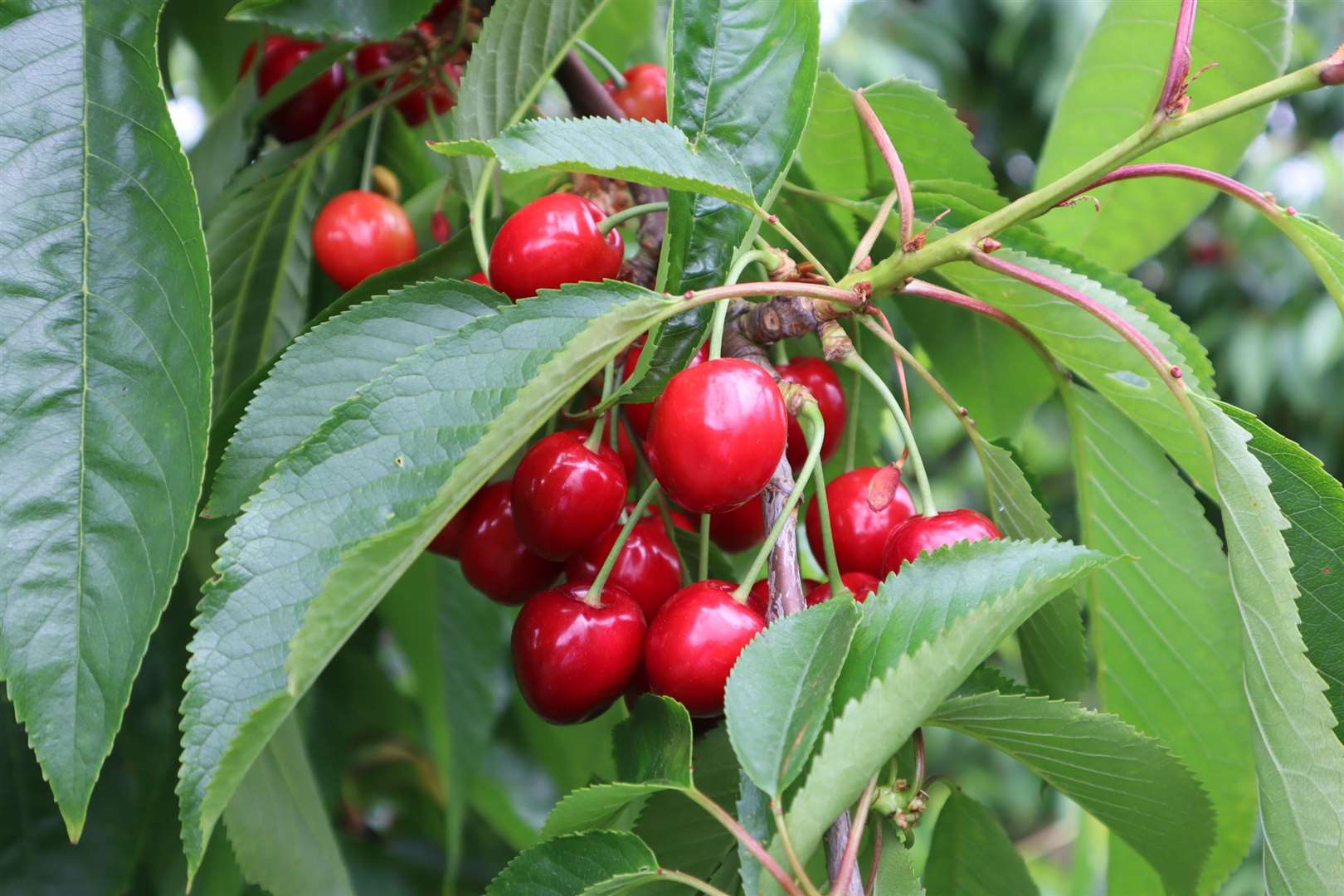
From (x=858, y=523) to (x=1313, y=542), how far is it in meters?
0.23

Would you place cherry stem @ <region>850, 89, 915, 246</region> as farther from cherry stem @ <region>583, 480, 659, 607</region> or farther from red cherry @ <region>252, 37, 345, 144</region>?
red cherry @ <region>252, 37, 345, 144</region>

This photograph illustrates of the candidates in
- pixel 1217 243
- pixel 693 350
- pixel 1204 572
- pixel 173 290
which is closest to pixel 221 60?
pixel 173 290

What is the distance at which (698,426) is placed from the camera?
0.52 m

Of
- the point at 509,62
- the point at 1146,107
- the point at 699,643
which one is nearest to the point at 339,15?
the point at 509,62

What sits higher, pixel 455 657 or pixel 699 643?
pixel 699 643

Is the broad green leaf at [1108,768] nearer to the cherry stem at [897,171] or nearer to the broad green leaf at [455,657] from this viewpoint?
the cherry stem at [897,171]

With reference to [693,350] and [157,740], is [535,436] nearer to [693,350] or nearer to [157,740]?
[693,350]

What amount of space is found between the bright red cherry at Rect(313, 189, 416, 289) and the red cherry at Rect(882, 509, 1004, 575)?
0.42 metres

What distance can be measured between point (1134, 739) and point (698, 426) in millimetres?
250

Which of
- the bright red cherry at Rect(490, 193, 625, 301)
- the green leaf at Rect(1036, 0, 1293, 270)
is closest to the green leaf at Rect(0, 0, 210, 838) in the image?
the bright red cherry at Rect(490, 193, 625, 301)

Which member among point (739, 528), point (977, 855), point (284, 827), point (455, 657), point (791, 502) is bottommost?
point (455, 657)

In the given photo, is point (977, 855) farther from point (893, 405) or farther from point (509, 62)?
point (509, 62)

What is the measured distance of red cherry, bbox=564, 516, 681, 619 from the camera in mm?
632

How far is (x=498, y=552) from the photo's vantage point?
2.13 ft
